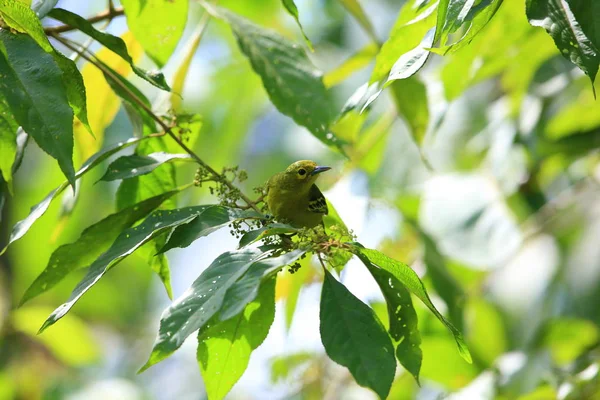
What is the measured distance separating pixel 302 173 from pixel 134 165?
804 mm

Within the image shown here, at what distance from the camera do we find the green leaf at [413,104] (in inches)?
99.1

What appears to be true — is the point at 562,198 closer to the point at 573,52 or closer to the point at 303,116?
the point at 303,116

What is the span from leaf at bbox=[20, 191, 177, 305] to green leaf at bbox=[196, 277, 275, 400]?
1.31 feet

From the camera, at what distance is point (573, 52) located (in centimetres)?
145

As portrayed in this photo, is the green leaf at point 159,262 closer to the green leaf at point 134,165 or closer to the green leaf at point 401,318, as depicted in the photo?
the green leaf at point 134,165

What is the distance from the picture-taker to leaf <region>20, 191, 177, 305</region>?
5.74ft

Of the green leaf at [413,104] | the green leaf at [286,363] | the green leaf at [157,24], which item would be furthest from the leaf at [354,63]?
the green leaf at [286,363]

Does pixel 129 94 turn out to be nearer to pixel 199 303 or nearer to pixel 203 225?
pixel 203 225

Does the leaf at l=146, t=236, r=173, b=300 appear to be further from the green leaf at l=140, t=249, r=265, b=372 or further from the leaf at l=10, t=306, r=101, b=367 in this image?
the leaf at l=10, t=306, r=101, b=367

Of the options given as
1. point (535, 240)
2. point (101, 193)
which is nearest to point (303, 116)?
point (535, 240)

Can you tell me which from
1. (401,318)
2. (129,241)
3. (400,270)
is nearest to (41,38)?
(129,241)

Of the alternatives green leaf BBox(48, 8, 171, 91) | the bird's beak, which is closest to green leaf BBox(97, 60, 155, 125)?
green leaf BBox(48, 8, 171, 91)

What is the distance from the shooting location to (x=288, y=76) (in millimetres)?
2266

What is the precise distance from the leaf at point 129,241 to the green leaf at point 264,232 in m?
0.12
